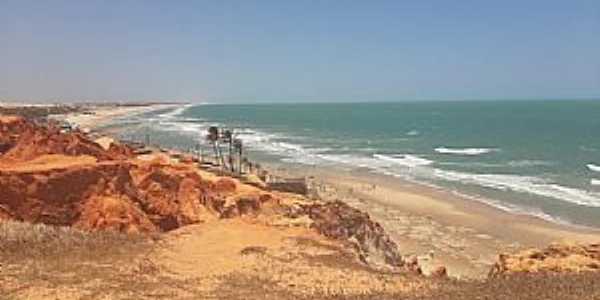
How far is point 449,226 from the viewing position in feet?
144

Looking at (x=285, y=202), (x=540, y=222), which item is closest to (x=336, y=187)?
(x=540, y=222)

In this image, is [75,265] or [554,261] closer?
[75,265]

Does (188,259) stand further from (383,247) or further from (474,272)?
(474,272)

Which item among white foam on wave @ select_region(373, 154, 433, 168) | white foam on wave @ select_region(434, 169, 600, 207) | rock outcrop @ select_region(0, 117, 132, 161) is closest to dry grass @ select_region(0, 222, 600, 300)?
rock outcrop @ select_region(0, 117, 132, 161)

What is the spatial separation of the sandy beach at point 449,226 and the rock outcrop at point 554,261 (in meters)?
11.6

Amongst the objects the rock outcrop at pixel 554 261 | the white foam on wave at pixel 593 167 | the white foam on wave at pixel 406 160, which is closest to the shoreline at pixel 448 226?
the rock outcrop at pixel 554 261

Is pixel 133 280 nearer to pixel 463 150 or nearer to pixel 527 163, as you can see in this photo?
pixel 527 163

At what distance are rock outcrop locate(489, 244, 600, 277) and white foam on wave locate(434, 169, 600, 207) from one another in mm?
31669

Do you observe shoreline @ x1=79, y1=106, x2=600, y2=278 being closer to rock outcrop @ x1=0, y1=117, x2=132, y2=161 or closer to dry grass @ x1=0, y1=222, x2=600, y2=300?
rock outcrop @ x1=0, y1=117, x2=132, y2=161

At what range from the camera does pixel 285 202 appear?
95.3ft

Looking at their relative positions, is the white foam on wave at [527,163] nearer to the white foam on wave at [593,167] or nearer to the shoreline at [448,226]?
the white foam on wave at [593,167]

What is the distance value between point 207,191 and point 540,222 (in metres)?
21.3

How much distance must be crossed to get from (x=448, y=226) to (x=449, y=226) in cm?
6

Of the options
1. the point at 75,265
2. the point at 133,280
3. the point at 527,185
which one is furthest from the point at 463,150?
the point at 133,280
